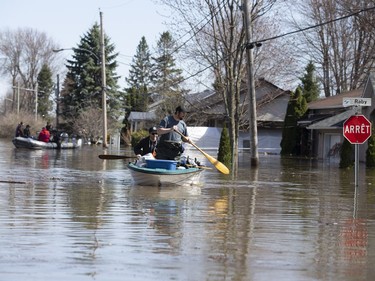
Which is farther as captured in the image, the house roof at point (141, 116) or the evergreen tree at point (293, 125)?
the house roof at point (141, 116)

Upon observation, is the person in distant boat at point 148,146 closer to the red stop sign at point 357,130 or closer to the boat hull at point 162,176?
the boat hull at point 162,176

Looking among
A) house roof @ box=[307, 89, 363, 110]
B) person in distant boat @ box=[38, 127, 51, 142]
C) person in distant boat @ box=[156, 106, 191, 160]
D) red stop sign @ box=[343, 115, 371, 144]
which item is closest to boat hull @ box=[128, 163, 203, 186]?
person in distant boat @ box=[156, 106, 191, 160]

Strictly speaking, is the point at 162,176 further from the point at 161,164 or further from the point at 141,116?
the point at 141,116

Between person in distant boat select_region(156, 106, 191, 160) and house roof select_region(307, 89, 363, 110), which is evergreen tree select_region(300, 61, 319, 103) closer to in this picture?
house roof select_region(307, 89, 363, 110)

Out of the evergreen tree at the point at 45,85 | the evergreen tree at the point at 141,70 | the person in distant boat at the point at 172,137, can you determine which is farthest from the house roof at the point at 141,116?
the person in distant boat at the point at 172,137

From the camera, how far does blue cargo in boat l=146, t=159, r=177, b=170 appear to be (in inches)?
651

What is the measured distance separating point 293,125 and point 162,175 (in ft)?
119

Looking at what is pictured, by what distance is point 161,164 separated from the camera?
16625mm

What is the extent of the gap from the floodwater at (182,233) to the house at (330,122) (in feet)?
65.4

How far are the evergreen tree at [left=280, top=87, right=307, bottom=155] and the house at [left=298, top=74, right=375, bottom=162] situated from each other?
72cm

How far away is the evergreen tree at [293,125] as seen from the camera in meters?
51.6

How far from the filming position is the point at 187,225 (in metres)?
10.4

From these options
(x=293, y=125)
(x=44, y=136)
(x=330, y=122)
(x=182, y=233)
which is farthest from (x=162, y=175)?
(x=293, y=125)

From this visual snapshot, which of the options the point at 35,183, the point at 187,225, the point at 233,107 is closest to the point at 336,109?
the point at 233,107
